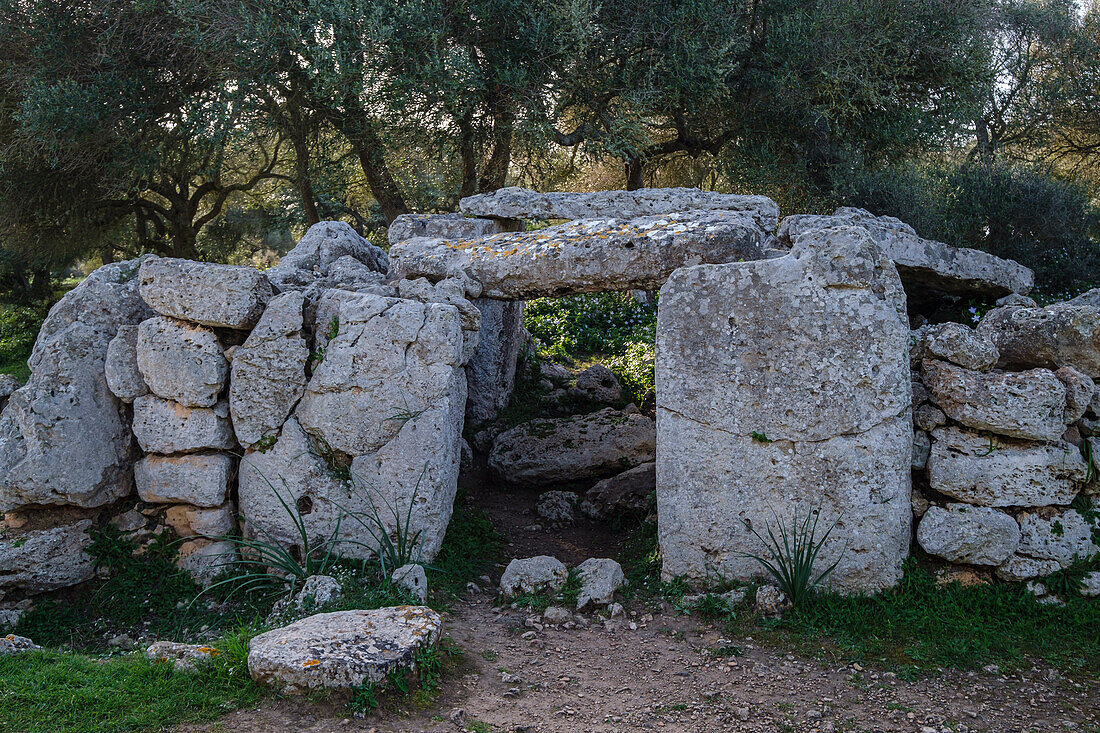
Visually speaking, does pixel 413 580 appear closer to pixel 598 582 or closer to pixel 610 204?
pixel 598 582

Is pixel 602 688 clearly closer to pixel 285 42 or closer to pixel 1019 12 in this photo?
pixel 285 42

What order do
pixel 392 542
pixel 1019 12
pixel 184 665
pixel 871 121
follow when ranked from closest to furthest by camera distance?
pixel 184 665 → pixel 392 542 → pixel 871 121 → pixel 1019 12

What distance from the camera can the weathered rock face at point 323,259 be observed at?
6.17m

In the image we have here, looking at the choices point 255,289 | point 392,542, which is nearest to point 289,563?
point 392,542

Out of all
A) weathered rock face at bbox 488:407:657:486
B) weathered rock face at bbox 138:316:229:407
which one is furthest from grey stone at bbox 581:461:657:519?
weathered rock face at bbox 138:316:229:407

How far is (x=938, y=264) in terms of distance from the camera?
702 centimetres

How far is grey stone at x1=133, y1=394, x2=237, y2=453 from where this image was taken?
17.8 feet

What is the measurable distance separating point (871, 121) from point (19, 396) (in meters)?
9.73

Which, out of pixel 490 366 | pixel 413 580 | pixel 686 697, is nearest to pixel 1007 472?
pixel 686 697

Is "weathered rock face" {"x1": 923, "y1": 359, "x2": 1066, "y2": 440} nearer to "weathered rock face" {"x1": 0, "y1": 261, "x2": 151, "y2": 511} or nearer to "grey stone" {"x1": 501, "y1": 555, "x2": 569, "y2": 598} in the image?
"grey stone" {"x1": 501, "y1": 555, "x2": 569, "y2": 598}

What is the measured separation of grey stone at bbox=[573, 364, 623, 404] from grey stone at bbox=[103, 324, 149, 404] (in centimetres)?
434

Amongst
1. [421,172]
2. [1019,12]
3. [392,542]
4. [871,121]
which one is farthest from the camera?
[1019,12]

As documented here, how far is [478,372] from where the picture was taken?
26.1 ft

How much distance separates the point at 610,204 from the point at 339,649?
4482 mm
